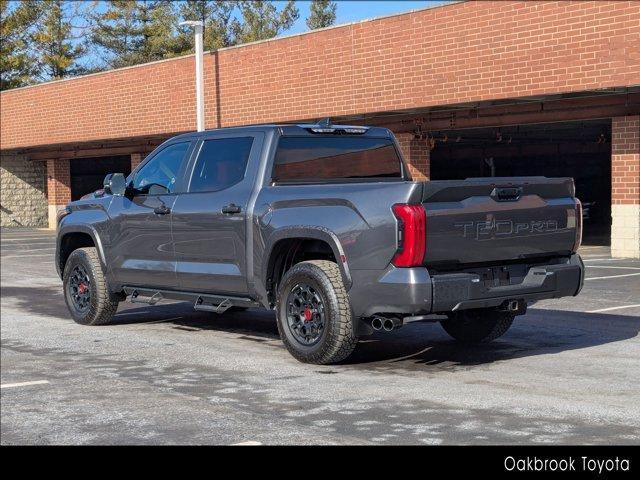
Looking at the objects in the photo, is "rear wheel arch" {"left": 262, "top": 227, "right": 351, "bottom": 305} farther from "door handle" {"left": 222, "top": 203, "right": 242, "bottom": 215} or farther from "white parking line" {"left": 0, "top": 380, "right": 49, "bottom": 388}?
"white parking line" {"left": 0, "top": 380, "right": 49, "bottom": 388}

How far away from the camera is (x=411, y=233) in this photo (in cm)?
779

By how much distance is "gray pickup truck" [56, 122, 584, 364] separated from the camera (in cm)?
797

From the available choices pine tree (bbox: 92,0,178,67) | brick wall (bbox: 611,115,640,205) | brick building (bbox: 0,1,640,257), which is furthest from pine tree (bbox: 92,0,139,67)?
brick wall (bbox: 611,115,640,205)

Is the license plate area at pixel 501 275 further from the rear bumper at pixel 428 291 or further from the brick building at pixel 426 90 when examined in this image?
the brick building at pixel 426 90

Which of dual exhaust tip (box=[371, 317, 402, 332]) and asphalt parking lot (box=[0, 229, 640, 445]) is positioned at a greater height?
dual exhaust tip (box=[371, 317, 402, 332])

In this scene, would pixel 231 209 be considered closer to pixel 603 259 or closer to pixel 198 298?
pixel 198 298

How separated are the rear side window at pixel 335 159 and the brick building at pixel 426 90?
9.41m

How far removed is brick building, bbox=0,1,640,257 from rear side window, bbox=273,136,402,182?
370 inches

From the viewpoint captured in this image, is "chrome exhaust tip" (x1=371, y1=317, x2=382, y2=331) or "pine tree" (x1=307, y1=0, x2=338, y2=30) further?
"pine tree" (x1=307, y1=0, x2=338, y2=30)

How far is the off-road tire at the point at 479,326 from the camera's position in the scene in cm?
957

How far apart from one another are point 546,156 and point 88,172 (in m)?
19.2

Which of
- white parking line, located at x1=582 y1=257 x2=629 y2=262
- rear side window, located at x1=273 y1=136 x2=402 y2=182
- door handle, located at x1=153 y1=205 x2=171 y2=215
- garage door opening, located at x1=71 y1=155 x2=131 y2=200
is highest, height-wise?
garage door opening, located at x1=71 y1=155 x2=131 y2=200
